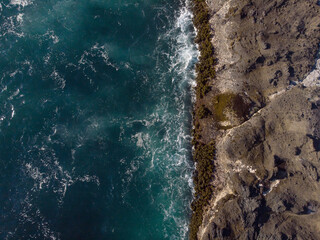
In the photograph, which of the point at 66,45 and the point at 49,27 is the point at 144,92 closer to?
the point at 66,45

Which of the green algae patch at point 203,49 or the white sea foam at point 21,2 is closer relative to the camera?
the green algae patch at point 203,49

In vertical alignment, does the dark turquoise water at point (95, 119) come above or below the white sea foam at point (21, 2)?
below

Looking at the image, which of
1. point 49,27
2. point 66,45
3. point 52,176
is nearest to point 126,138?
point 52,176

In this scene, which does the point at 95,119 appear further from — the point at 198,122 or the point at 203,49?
the point at 203,49

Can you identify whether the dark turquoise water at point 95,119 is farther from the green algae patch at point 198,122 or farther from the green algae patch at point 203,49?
the green algae patch at point 203,49

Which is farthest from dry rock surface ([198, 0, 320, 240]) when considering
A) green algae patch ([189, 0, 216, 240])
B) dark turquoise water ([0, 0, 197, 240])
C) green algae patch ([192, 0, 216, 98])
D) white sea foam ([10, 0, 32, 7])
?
white sea foam ([10, 0, 32, 7])

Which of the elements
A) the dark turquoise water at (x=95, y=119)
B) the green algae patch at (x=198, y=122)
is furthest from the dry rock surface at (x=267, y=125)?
the dark turquoise water at (x=95, y=119)

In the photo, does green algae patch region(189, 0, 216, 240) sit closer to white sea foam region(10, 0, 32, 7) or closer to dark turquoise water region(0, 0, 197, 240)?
dark turquoise water region(0, 0, 197, 240)
